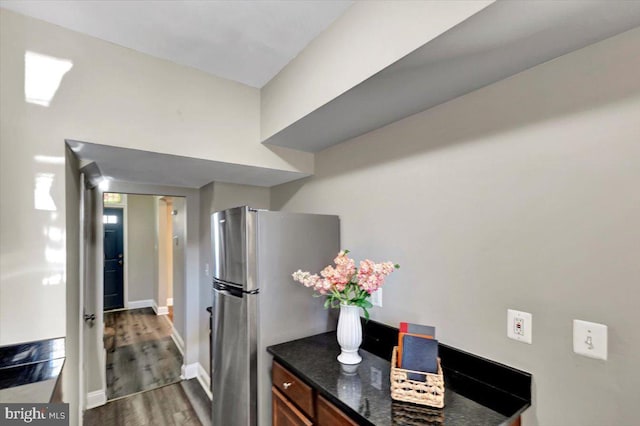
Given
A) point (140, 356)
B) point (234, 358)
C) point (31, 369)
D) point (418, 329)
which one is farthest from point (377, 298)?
point (140, 356)

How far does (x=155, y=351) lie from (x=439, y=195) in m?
4.19

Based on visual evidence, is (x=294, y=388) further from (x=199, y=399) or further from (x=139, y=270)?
(x=139, y=270)

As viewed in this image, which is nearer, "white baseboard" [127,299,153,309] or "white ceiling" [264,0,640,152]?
"white ceiling" [264,0,640,152]

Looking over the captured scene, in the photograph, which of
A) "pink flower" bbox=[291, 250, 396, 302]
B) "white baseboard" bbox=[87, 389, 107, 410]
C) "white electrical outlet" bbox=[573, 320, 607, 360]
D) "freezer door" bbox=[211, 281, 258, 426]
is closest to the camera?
"white electrical outlet" bbox=[573, 320, 607, 360]

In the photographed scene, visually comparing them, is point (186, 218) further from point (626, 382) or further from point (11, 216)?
point (626, 382)

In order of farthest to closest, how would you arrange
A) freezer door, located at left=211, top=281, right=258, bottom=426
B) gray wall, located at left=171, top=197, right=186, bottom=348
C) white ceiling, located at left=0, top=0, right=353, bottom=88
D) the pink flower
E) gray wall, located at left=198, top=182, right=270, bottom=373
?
gray wall, located at left=171, top=197, right=186, bottom=348 → gray wall, located at left=198, top=182, right=270, bottom=373 → freezer door, located at left=211, top=281, right=258, bottom=426 → the pink flower → white ceiling, located at left=0, top=0, right=353, bottom=88

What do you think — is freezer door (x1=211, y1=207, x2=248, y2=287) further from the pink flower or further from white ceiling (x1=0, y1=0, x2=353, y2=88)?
white ceiling (x1=0, y1=0, x2=353, y2=88)

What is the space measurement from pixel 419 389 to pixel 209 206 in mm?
2434

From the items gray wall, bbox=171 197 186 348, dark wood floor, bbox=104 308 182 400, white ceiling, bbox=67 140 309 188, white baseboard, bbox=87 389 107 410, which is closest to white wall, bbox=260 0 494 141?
white ceiling, bbox=67 140 309 188

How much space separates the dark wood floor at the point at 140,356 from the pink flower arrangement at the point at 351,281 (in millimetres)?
2649

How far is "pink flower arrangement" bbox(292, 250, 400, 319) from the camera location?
1502 millimetres

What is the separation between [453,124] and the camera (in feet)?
4.85

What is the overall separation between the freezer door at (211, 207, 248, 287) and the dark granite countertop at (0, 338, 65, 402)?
0.86m

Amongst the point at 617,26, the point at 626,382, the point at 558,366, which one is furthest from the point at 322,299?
the point at 617,26
